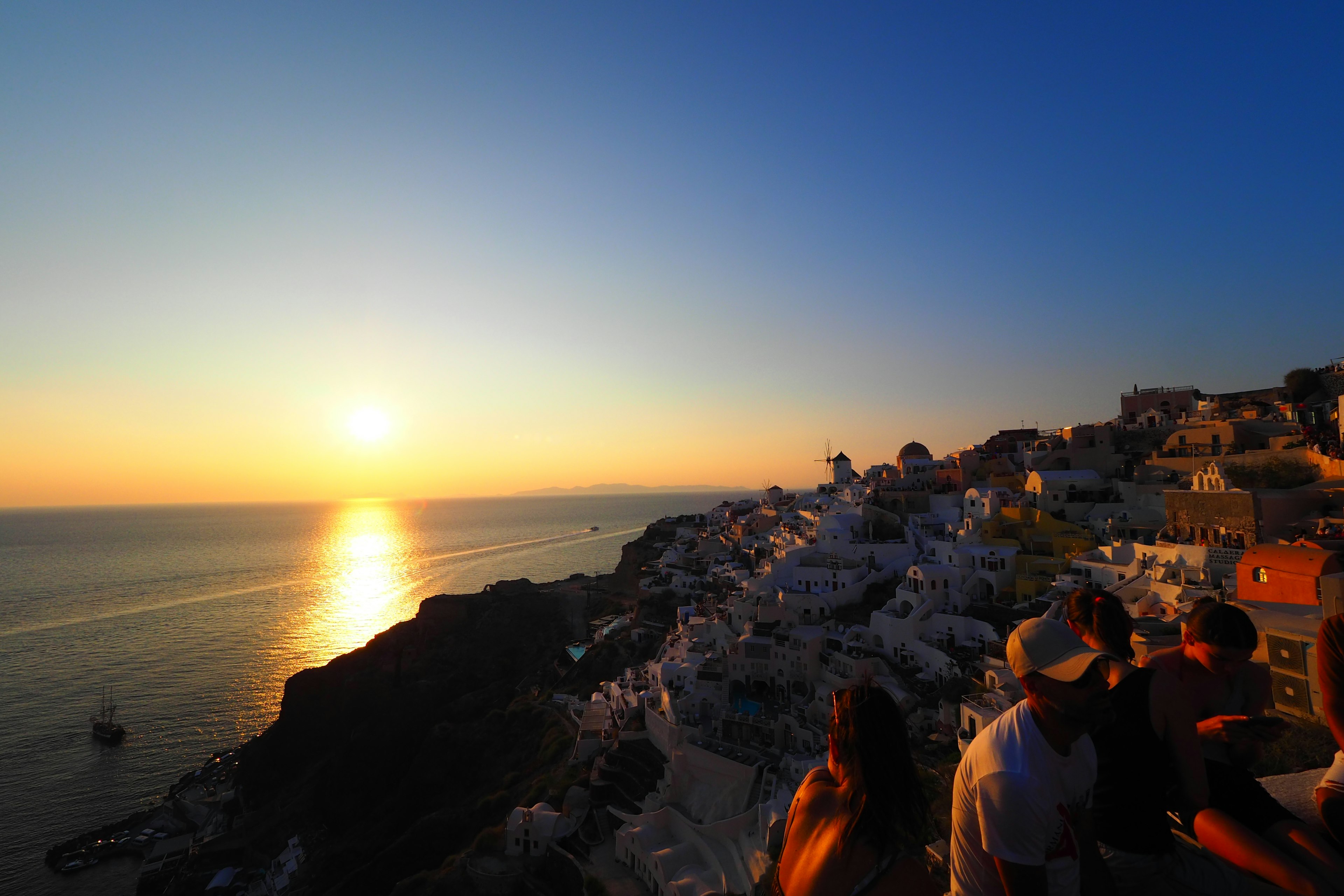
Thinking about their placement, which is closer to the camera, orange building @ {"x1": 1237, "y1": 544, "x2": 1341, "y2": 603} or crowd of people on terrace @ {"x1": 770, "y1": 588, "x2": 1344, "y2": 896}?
crowd of people on terrace @ {"x1": 770, "y1": 588, "x2": 1344, "y2": 896}

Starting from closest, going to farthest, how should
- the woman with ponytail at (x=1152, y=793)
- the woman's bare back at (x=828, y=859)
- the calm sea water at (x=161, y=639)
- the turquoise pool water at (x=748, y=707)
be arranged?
the woman's bare back at (x=828, y=859) → the woman with ponytail at (x=1152, y=793) → the turquoise pool water at (x=748, y=707) → the calm sea water at (x=161, y=639)

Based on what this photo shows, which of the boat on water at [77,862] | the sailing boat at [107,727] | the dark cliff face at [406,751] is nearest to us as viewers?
the boat on water at [77,862]

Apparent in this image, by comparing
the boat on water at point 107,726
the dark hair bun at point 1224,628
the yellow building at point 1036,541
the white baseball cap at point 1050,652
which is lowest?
the boat on water at point 107,726

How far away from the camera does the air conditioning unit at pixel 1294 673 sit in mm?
8211

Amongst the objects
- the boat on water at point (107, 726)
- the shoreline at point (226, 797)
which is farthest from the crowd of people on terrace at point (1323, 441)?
the boat on water at point (107, 726)

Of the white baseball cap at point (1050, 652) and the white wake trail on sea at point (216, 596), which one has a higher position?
the white baseball cap at point (1050, 652)

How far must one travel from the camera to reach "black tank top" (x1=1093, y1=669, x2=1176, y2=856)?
9.64 ft

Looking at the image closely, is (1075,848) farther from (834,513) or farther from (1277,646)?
(834,513)

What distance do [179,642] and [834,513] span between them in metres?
50.0

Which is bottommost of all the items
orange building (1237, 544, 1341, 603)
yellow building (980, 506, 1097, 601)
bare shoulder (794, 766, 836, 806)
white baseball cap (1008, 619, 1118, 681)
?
yellow building (980, 506, 1097, 601)

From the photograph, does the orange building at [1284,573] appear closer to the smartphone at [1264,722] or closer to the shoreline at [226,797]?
the smartphone at [1264,722]

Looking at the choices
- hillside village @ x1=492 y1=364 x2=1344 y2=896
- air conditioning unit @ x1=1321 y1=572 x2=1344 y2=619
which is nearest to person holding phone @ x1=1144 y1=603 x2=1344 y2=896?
hillside village @ x1=492 y1=364 x2=1344 y2=896

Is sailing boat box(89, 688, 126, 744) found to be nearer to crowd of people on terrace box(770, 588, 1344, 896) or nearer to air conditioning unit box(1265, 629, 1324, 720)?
crowd of people on terrace box(770, 588, 1344, 896)

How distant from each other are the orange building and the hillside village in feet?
0.13
